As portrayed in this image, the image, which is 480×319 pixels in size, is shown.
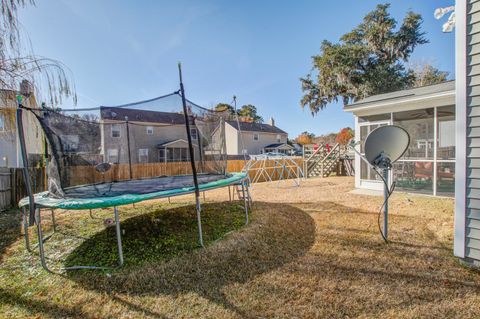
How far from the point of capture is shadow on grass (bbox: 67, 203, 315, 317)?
2385 mm

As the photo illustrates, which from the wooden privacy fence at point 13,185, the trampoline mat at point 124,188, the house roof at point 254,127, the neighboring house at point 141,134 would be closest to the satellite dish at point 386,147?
the trampoline mat at point 124,188

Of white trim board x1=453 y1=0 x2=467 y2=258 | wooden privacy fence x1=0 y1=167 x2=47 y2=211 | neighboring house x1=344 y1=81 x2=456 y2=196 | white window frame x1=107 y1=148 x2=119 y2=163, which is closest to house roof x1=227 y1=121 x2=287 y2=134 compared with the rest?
neighboring house x1=344 y1=81 x2=456 y2=196

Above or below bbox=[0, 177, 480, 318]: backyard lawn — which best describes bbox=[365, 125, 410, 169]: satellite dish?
above

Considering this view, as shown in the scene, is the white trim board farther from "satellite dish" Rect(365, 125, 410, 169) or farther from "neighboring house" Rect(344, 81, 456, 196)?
"neighboring house" Rect(344, 81, 456, 196)

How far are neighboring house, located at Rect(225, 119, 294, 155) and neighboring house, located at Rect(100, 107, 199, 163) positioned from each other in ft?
58.4

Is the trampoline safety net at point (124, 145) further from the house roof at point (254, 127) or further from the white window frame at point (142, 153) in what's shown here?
the house roof at point (254, 127)

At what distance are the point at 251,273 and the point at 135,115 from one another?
3161mm

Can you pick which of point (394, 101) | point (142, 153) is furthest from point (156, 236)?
point (394, 101)

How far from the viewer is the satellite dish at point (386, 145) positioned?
3.34 m

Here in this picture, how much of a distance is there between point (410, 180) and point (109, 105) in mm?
7187

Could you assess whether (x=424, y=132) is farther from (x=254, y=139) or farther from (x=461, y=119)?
(x=254, y=139)

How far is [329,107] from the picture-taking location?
20.5 metres

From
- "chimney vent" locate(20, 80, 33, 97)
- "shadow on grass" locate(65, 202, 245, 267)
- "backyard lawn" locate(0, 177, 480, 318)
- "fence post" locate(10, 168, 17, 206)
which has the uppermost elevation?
"chimney vent" locate(20, 80, 33, 97)

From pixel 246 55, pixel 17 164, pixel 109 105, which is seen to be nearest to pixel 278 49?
pixel 246 55
